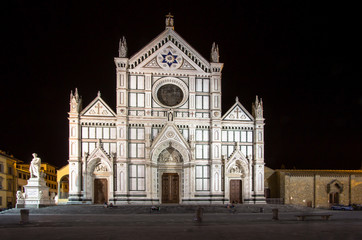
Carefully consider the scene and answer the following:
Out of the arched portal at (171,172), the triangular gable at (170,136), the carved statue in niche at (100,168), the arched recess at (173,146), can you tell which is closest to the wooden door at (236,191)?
the arched portal at (171,172)

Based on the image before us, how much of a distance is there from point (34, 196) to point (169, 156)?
15.0m

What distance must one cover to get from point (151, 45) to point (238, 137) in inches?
571

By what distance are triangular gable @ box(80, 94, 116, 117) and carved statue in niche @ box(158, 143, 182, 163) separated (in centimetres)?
705

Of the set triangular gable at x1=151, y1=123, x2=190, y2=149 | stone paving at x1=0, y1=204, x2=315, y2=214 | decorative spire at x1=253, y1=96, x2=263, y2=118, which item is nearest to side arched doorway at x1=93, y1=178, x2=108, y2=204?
stone paving at x1=0, y1=204, x2=315, y2=214

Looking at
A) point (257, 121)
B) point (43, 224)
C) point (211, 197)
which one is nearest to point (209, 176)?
point (211, 197)

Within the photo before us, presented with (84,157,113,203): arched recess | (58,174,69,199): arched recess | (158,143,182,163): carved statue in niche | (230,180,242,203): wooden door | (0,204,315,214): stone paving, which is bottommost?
(58,174,69,199): arched recess

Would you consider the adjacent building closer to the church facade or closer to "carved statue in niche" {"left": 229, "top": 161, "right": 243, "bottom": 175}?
the church facade

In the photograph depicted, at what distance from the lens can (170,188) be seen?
1811 inches

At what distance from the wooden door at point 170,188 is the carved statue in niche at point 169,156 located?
1.60 meters

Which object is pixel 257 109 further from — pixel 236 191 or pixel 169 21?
pixel 169 21

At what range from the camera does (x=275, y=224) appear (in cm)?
2614

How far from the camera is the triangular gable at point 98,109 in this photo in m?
44.8

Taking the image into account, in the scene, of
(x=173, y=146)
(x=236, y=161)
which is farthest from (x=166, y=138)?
(x=236, y=161)

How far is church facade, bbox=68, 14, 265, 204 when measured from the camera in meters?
44.2
